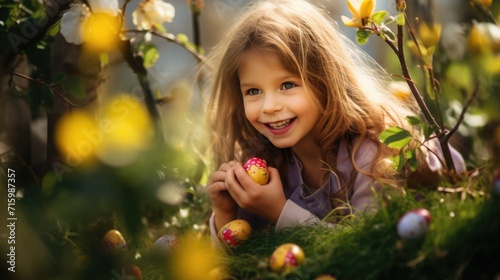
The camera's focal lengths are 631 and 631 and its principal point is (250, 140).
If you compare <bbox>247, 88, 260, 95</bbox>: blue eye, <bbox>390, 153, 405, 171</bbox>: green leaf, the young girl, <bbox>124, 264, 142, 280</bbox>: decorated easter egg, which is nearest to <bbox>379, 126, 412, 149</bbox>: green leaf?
<bbox>390, 153, 405, 171</bbox>: green leaf

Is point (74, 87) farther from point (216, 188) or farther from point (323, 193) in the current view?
point (323, 193)

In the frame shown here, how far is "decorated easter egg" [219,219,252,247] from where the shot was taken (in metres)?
1.57

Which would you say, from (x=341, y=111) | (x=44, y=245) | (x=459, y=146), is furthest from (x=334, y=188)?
(x=44, y=245)

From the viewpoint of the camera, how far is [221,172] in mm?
1708

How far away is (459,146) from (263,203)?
84 cm

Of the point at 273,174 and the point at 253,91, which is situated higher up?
the point at 253,91

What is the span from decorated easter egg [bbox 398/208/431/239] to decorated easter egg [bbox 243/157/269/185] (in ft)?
1.96

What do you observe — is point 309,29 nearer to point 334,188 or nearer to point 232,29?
point 232,29

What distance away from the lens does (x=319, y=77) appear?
1.68 meters

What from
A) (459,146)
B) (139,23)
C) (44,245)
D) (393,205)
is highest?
(44,245)

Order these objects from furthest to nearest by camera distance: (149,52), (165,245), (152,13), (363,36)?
(149,52) → (152,13) → (363,36) → (165,245)

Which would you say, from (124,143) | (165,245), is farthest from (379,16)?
(124,143)

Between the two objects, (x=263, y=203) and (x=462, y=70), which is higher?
(x=462, y=70)

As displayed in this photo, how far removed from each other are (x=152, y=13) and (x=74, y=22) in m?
0.37
